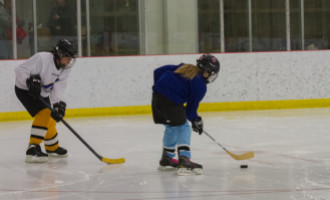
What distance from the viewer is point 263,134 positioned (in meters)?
5.87

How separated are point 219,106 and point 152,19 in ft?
7.21

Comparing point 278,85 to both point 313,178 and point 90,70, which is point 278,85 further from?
point 313,178

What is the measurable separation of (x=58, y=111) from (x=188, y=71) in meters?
1.17

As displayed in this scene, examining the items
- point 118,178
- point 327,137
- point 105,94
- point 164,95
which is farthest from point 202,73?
point 105,94

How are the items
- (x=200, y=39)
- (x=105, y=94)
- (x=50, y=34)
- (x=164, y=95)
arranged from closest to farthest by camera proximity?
(x=164, y=95) < (x=105, y=94) < (x=50, y=34) < (x=200, y=39)

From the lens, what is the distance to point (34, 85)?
4.31m

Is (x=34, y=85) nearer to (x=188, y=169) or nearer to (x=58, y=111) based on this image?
(x=58, y=111)

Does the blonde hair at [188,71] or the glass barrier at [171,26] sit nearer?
the blonde hair at [188,71]

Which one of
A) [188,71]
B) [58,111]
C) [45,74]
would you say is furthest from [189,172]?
[45,74]

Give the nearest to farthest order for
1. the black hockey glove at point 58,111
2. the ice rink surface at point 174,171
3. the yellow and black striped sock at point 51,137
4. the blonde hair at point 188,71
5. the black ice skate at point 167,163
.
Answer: the ice rink surface at point 174,171
the blonde hair at point 188,71
the black ice skate at point 167,163
the black hockey glove at point 58,111
the yellow and black striped sock at point 51,137

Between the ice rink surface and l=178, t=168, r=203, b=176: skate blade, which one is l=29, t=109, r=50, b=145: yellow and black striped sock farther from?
Result: l=178, t=168, r=203, b=176: skate blade

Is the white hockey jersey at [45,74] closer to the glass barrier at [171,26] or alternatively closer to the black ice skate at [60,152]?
the black ice skate at [60,152]

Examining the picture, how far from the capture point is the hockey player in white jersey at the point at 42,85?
4359 millimetres

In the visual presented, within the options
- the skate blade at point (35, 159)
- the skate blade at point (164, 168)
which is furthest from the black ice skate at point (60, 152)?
the skate blade at point (164, 168)
